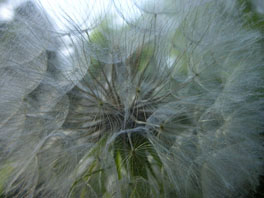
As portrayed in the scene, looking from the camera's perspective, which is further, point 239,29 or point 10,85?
point 10,85

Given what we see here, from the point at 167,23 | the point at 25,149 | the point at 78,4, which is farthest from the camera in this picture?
the point at 25,149

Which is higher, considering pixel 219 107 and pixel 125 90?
pixel 125 90

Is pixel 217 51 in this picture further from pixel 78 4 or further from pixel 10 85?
pixel 10 85

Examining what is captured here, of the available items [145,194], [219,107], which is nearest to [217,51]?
[219,107]

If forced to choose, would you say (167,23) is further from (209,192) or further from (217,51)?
(209,192)

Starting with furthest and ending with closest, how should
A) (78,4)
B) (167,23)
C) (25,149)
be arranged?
(25,149) < (167,23) < (78,4)

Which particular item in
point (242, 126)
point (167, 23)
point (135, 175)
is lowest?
point (135, 175)
